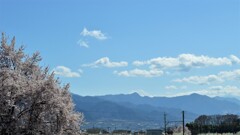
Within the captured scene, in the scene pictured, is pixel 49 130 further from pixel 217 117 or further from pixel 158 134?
pixel 217 117

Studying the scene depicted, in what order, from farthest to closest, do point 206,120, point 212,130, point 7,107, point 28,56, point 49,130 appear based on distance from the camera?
1. point 206,120
2. point 212,130
3. point 28,56
4. point 49,130
5. point 7,107

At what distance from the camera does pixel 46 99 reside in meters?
26.6

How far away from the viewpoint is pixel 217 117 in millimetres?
142125

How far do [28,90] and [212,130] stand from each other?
94.5 m

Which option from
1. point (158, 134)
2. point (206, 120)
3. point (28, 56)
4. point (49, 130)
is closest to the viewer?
point (49, 130)

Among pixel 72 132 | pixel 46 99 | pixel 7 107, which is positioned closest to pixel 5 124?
pixel 7 107

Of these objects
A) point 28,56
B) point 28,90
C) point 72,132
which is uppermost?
point 28,56

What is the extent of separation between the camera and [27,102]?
26719mm

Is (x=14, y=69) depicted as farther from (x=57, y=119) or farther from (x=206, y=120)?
(x=206, y=120)

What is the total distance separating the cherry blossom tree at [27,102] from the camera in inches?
1032

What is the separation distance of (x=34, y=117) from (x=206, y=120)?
116904mm

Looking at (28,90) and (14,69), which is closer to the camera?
(28,90)

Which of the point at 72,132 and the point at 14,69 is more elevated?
the point at 14,69

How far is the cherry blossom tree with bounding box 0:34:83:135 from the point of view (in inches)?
1032
